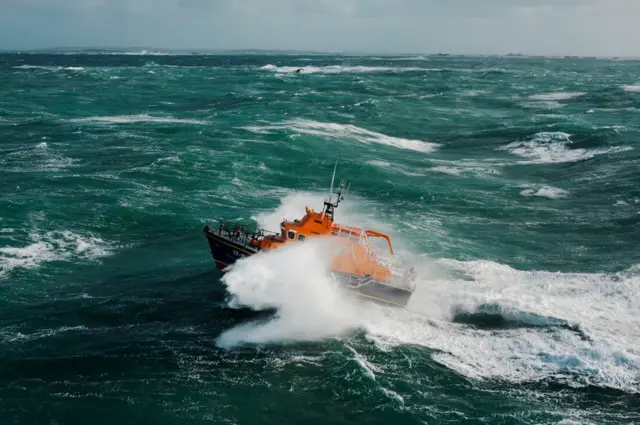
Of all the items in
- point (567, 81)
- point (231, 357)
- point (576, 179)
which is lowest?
point (231, 357)

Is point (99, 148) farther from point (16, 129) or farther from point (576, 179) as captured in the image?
point (576, 179)

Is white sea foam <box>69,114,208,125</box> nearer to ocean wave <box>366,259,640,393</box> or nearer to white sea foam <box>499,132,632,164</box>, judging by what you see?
white sea foam <box>499,132,632,164</box>

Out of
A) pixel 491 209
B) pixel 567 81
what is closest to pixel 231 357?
pixel 491 209

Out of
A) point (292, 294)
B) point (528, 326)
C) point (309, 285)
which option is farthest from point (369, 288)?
point (528, 326)

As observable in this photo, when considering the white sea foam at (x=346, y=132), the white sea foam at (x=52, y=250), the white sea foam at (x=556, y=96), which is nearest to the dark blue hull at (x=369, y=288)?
the white sea foam at (x=52, y=250)

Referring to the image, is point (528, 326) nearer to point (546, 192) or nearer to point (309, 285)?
point (309, 285)

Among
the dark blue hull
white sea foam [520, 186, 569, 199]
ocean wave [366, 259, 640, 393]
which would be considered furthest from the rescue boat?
white sea foam [520, 186, 569, 199]

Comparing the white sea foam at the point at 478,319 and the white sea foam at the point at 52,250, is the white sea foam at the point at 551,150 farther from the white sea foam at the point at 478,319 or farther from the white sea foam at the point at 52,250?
the white sea foam at the point at 52,250
